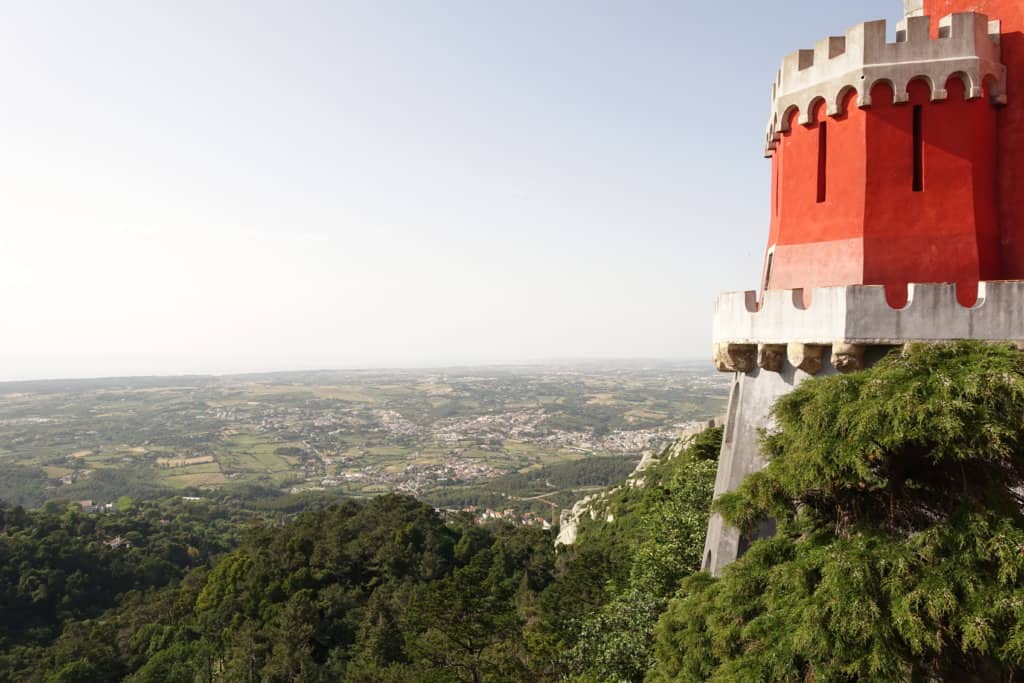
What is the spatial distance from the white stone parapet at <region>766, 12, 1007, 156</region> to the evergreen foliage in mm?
4050

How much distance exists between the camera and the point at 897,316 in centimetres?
744

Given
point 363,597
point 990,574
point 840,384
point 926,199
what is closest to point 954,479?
point 990,574

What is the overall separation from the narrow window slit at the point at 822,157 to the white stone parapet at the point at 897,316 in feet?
5.58

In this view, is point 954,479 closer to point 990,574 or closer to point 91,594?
point 990,574

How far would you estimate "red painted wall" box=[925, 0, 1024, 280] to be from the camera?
838 cm

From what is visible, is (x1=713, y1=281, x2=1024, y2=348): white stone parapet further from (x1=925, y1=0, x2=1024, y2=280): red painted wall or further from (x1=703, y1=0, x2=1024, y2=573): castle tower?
(x1=925, y1=0, x2=1024, y2=280): red painted wall

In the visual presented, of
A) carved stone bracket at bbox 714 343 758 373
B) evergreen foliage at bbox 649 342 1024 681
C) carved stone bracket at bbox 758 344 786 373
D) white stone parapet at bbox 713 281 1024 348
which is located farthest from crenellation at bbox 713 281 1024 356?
evergreen foliage at bbox 649 342 1024 681

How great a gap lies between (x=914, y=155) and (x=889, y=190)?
24.1 inches

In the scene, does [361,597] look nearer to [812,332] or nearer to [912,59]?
[812,332]

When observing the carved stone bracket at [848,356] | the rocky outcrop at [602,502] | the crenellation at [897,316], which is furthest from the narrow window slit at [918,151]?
the rocky outcrop at [602,502]

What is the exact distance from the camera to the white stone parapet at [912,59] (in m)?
8.21

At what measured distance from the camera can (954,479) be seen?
6090 millimetres

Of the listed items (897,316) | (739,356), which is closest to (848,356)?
(897,316)

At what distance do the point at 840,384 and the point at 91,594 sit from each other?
77.7m
